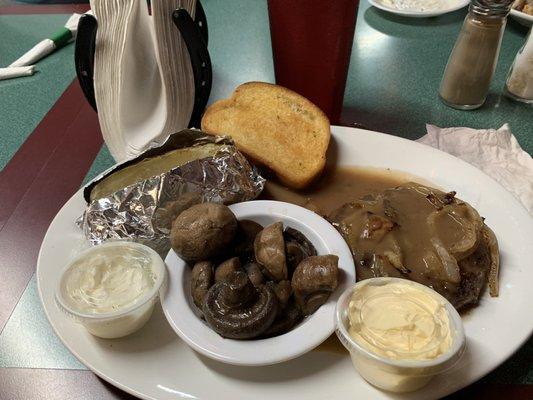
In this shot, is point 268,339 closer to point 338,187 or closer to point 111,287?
A: point 111,287

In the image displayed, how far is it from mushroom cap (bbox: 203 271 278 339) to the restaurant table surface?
A: 0.33 metres

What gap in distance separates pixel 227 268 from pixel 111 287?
0.96ft

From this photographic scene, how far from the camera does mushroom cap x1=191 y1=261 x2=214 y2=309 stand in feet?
3.91

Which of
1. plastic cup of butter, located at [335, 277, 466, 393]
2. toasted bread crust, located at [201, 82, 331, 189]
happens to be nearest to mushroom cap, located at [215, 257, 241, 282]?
plastic cup of butter, located at [335, 277, 466, 393]

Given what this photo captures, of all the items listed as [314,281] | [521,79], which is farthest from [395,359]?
[521,79]

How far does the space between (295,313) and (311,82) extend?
3.34ft

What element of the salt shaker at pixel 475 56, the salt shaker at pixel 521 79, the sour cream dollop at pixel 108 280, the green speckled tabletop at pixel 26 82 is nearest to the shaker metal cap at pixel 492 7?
the salt shaker at pixel 475 56

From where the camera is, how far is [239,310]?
43.5 inches

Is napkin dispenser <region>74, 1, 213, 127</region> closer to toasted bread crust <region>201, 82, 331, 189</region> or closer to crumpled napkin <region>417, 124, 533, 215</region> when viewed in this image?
toasted bread crust <region>201, 82, 331, 189</region>

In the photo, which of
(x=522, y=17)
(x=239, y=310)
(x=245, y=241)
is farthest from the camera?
(x=522, y=17)

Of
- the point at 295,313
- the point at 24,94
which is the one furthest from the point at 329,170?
the point at 24,94

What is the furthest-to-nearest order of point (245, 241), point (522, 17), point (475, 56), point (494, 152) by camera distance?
1. point (522, 17)
2. point (475, 56)
3. point (494, 152)
4. point (245, 241)

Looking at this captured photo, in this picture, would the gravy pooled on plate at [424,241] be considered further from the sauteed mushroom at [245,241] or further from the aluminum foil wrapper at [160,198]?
the aluminum foil wrapper at [160,198]

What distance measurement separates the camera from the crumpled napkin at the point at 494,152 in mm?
1594
